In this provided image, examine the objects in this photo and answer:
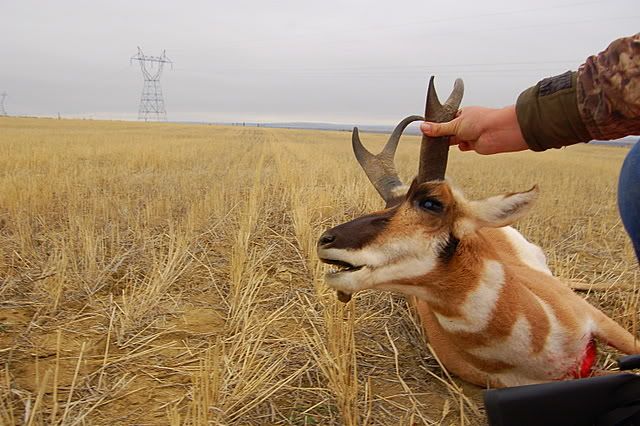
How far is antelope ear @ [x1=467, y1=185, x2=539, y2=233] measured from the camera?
2.25 m

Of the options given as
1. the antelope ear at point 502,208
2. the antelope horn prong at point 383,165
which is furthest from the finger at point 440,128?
the antelope horn prong at point 383,165

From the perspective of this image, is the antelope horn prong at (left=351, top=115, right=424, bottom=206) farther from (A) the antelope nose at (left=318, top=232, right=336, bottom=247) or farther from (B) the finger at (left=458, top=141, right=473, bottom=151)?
(A) the antelope nose at (left=318, top=232, right=336, bottom=247)

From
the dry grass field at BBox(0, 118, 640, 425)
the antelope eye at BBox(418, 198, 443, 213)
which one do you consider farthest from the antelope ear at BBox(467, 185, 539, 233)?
the dry grass field at BBox(0, 118, 640, 425)

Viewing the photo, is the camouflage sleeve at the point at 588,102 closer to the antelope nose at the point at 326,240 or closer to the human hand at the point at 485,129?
the human hand at the point at 485,129

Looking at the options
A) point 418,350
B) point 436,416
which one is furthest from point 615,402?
point 418,350

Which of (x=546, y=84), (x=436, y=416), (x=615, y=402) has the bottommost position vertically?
(x=436, y=416)

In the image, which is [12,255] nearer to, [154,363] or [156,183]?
[154,363]

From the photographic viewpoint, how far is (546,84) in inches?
83.2

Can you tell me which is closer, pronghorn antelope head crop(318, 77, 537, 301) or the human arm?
the human arm

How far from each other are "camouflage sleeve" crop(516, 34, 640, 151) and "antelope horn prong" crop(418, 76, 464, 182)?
48 cm

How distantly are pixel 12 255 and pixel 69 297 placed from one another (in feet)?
3.73

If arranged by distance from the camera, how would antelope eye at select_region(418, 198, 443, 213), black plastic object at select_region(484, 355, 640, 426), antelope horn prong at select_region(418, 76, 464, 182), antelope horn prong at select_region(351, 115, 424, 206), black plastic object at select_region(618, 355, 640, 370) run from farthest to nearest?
antelope horn prong at select_region(351, 115, 424, 206) → antelope horn prong at select_region(418, 76, 464, 182) → antelope eye at select_region(418, 198, 443, 213) → black plastic object at select_region(618, 355, 640, 370) → black plastic object at select_region(484, 355, 640, 426)

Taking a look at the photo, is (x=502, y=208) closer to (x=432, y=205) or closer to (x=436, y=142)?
(x=432, y=205)

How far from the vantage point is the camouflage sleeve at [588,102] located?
5.98ft
